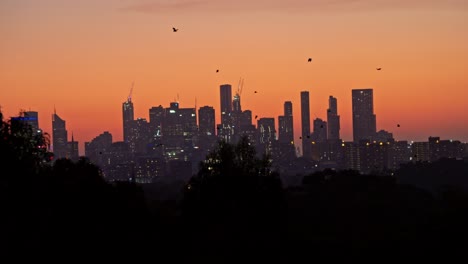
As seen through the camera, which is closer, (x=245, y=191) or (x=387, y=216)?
(x=245, y=191)

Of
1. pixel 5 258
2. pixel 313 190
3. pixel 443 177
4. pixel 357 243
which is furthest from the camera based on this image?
pixel 443 177

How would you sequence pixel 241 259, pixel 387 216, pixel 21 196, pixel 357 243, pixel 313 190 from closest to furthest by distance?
pixel 21 196 < pixel 241 259 < pixel 357 243 < pixel 387 216 < pixel 313 190

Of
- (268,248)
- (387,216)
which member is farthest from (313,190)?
(268,248)

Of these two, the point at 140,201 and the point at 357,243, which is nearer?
the point at 140,201

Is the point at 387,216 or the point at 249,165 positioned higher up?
the point at 249,165

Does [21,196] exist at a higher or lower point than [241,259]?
higher

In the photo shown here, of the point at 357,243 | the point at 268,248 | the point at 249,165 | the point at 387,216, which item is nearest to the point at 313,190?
the point at 387,216

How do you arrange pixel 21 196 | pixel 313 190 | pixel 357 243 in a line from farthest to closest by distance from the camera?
pixel 313 190 < pixel 357 243 < pixel 21 196

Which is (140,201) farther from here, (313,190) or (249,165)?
(313,190)

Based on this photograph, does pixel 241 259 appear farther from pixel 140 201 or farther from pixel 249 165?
pixel 249 165
